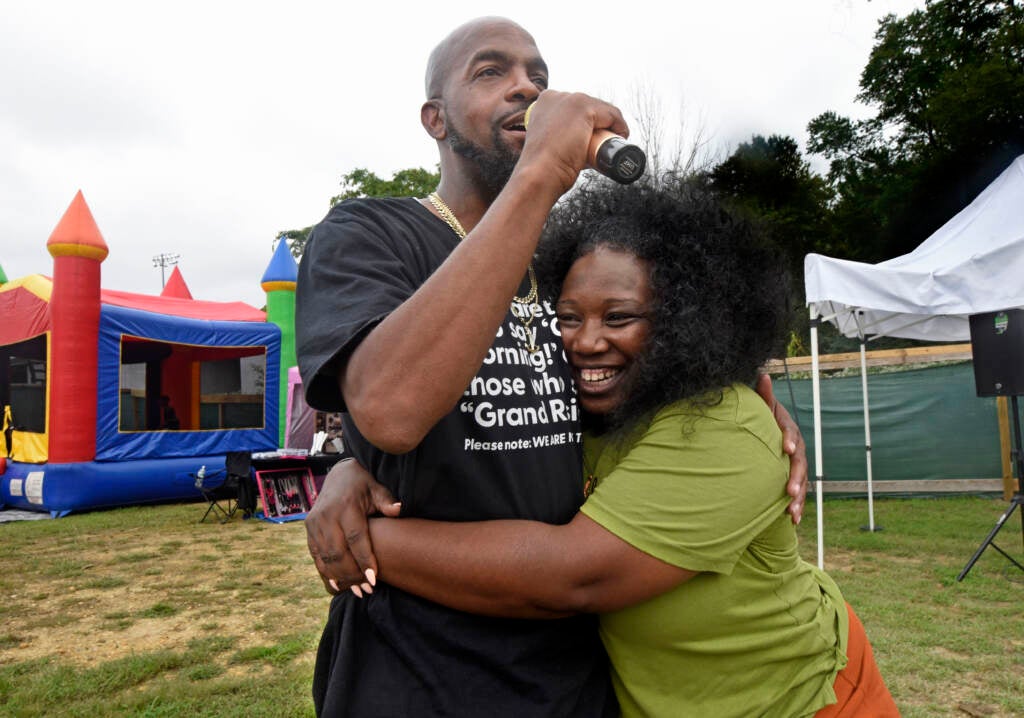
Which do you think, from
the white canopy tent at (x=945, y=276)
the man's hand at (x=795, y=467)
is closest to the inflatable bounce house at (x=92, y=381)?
the white canopy tent at (x=945, y=276)

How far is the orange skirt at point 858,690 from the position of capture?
5.32ft

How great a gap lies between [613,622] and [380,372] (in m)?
0.82

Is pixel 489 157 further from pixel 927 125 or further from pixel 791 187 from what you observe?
pixel 791 187

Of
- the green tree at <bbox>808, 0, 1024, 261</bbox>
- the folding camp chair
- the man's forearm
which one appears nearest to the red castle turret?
the folding camp chair

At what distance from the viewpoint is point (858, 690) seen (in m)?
1.65

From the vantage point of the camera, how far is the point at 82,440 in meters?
10.8

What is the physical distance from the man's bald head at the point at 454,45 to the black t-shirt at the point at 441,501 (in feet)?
1.42

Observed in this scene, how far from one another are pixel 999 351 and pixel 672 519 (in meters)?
6.74

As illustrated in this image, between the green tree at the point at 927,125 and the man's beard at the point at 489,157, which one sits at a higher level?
the green tree at the point at 927,125

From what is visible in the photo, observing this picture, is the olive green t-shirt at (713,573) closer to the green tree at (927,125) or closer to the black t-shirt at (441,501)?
the black t-shirt at (441,501)

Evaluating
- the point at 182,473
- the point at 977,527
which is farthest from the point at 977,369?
the point at 182,473

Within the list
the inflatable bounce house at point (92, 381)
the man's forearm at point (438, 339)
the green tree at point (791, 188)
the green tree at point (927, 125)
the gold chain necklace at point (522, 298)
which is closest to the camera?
the man's forearm at point (438, 339)

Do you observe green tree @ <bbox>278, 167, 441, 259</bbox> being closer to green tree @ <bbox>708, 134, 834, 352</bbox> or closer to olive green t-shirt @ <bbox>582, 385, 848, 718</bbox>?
green tree @ <bbox>708, 134, 834, 352</bbox>

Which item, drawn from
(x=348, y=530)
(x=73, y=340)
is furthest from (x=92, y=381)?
(x=348, y=530)
